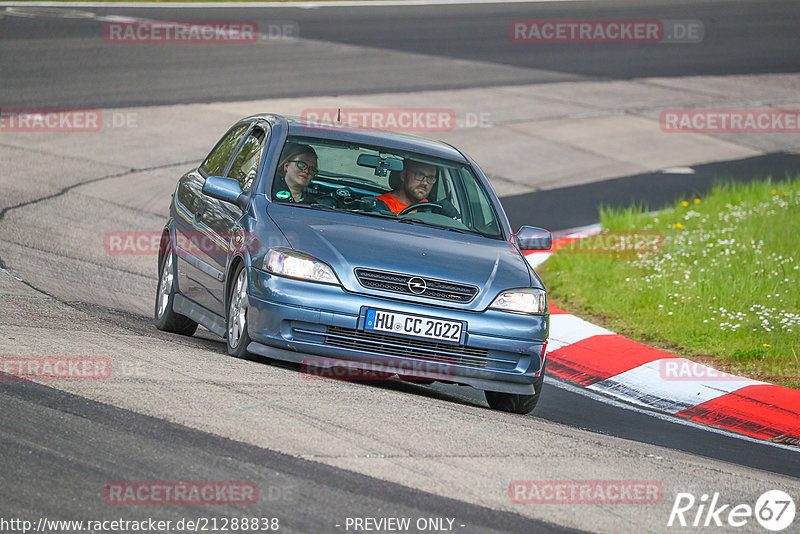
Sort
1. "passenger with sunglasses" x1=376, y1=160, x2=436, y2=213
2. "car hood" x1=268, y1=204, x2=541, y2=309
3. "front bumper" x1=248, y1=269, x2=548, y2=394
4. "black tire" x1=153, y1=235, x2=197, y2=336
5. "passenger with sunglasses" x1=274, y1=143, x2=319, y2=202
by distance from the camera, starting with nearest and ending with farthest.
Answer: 1. "front bumper" x1=248, y1=269, x2=548, y2=394
2. "car hood" x1=268, y1=204, x2=541, y2=309
3. "passenger with sunglasses" x1=274, y1=143, x2=319, y2=202
4. "passenger with sunglasses" x1=376, y1=160, x2=436, y2=213
5. "black tire" x1=153, y1=235, x2=197, y2=336

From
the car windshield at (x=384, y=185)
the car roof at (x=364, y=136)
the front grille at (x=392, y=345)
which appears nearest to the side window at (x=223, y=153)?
the car roof at (x=364, y=136)

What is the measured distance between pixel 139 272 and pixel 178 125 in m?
6.99

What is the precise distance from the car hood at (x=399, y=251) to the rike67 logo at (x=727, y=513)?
2.07m

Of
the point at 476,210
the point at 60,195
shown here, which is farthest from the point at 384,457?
the point at 60,195

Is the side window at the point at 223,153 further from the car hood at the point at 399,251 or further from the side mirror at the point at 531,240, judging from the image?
the side mirror at the point at 531,240

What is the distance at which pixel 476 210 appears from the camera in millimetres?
8758

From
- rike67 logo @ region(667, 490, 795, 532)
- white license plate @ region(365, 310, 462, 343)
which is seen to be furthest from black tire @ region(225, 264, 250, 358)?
rike67 logo @ region(667, 490, 795, 532)

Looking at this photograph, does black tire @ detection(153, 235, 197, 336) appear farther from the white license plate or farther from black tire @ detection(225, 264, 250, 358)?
the white license plate

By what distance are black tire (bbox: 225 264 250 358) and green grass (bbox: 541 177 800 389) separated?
400 cm

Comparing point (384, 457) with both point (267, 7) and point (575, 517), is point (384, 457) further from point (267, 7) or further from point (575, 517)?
point (267, 7)

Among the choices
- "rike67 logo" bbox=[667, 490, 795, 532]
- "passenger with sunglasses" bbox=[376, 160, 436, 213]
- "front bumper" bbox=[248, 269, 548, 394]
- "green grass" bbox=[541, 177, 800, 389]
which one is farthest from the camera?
Result: "green grass" bbox=[541, 177, 800, 389]

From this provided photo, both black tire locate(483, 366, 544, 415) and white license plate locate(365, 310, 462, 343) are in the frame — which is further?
black tire locate(483, 366, 544, 415)

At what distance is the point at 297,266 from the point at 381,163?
62.6 inches

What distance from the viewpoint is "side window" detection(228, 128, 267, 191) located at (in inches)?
338
